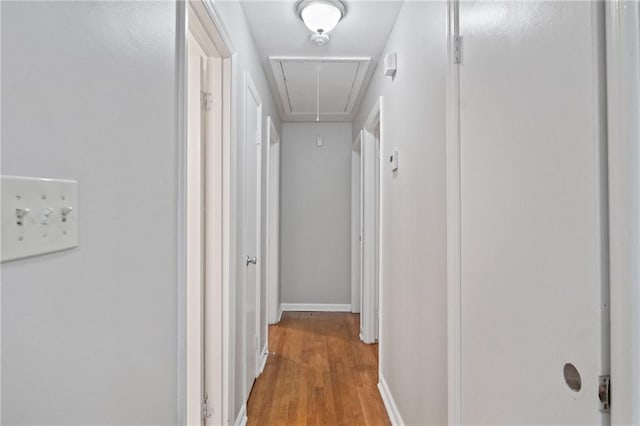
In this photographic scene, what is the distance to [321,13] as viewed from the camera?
2.15 meters

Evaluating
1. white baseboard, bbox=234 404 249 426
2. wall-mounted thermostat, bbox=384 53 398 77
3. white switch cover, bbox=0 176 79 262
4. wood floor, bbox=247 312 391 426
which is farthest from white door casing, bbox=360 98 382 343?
white switch cover, bbox=0 176 79 262

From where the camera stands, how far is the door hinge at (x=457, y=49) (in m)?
1.33

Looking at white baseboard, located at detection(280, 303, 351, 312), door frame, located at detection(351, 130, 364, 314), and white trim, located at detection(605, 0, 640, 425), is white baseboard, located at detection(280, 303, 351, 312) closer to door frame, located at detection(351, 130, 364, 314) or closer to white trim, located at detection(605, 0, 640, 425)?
door frame, located at detection(351, 130, 364, 314)

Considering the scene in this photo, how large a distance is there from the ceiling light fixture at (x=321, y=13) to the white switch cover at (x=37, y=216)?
1865 millimetres

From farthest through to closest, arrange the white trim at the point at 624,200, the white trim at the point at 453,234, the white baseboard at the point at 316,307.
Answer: the white baseboard at the point at 316,307 < the white trim at the point at 453,234 < the white trim at the point at 624,200

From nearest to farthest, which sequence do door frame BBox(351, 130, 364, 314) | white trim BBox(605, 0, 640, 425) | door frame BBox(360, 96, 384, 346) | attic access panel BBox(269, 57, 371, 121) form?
white trim BBox(605, 0, 640, 425)
attic access panel BBox(269, 57, 371, 121)
door frame BBox(360, 96, 384, 346)
door frame BBox(351, 130, 364, 314)

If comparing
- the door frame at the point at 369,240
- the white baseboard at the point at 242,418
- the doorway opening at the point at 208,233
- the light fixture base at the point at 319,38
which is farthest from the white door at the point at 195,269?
the door frame at the point at 369,240

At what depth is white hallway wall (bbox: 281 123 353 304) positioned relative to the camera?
16.1 ft

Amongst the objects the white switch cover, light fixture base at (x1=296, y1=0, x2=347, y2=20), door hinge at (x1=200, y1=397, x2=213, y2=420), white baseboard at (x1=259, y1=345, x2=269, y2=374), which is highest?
light fixture base at (x1=296, y1=0, x2=347, y2=20)

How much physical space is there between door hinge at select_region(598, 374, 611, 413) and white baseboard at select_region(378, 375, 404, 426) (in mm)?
1592

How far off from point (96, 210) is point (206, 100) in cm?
131

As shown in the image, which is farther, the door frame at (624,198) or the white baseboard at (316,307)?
the white baseboard at (316,307)

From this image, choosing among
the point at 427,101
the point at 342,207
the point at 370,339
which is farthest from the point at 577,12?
the point at 342,207

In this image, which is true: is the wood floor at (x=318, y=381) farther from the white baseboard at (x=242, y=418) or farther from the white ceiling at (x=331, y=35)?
the white ceiling at (x=331, y=35)
